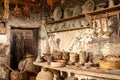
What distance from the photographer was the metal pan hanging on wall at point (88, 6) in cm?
364

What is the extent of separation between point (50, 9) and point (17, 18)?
103cm

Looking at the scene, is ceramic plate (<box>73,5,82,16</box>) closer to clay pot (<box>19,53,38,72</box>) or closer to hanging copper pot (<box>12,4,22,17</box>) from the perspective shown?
hanging copper pot (<box>12,4,22,17</box>)

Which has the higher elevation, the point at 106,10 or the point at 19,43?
the point at 106,10

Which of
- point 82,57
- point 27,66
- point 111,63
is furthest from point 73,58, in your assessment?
point 27,66

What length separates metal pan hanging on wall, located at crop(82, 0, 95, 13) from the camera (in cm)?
364

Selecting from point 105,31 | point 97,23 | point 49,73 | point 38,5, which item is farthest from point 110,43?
point 38,5

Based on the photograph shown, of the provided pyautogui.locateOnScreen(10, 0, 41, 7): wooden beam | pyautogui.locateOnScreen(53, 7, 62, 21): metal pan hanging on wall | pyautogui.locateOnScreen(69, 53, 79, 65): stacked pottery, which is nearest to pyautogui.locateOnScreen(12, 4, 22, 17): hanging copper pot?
pyautogui.locateOnScreen(10, 0, 41, 7): wooden beam

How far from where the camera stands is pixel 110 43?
328 centimetres

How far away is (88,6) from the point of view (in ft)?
12.2

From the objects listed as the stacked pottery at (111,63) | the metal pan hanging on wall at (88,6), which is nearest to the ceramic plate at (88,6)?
the metal pan hanging on wall at (88,6)

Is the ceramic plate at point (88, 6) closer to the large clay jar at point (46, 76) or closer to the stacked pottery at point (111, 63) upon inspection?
the stacked pottery at point (111, 63)

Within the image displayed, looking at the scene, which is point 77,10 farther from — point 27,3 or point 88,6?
point 27,3

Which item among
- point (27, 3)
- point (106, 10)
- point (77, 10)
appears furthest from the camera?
point (27, 3)

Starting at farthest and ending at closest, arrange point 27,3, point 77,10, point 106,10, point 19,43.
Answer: point 19,43
point 27,3
point 77,10
point 106,10
